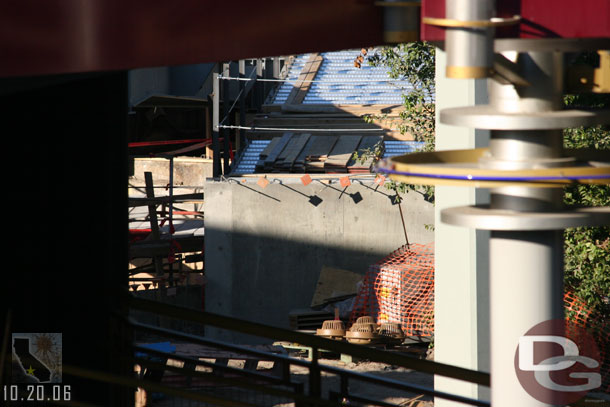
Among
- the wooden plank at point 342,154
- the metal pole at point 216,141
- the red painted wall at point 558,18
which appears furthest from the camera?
the wooden plank at point 342,154

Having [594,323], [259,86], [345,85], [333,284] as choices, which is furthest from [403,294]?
[259,86]

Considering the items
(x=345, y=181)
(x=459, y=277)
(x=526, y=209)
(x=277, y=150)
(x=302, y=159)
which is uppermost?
(x=277, y=150)

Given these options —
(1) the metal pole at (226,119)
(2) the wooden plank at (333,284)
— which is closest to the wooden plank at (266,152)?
(1) the metal pole at (226,119)

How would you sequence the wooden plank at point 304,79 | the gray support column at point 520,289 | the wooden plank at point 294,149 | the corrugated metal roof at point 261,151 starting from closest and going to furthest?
the gray support column at point 520,289
the wooden plank at point 294,149
the corrugated metal roof at point 261,151
the wooden plank at point 304,79

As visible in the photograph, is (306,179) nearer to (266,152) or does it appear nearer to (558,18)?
(266,152)

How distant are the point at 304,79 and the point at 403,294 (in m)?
13.3

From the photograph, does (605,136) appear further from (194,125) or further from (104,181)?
(194,125)

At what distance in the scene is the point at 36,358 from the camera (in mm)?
5578

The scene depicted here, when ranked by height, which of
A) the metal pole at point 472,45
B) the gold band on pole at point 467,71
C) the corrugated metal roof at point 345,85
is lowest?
the gold band on pole at point 467,71

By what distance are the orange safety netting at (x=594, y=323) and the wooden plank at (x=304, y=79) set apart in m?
16.1

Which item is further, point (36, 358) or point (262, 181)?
point (262, 181)

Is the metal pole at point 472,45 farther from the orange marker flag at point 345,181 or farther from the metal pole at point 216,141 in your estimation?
the metal pole at point 216,141

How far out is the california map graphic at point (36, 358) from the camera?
18.4ft

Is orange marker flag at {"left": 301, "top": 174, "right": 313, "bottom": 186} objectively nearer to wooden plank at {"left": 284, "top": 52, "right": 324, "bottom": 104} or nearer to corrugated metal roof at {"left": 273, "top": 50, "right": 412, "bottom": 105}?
corrugated metal roof at {"left": 273, "top": 50, "right": 412, "bottom": 105}
